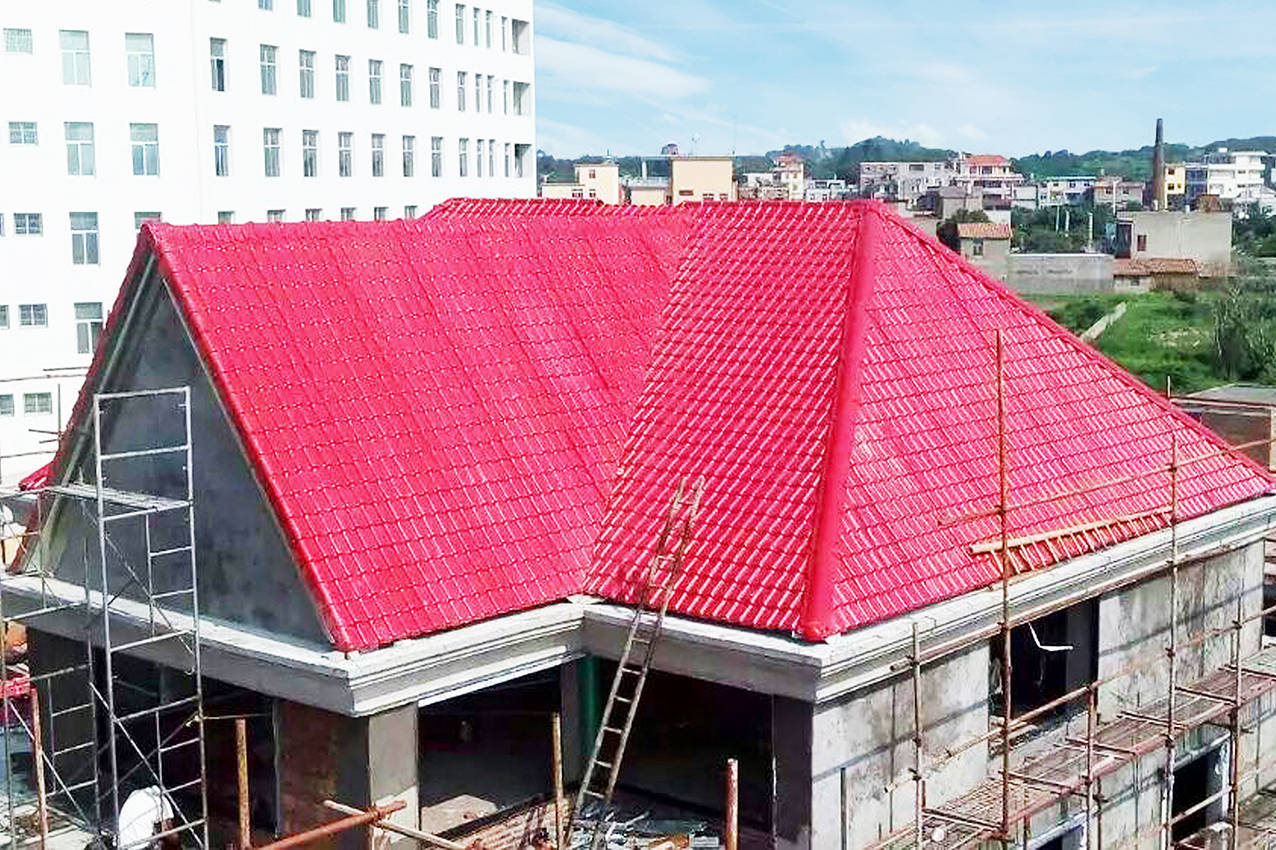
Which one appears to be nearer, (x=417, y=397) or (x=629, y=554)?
(x=629, y=554)

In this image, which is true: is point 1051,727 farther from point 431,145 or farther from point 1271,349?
point 1271,349

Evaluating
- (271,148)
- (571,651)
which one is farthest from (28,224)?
(571,651)

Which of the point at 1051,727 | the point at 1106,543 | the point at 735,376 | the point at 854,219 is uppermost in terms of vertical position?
the point at 854,219

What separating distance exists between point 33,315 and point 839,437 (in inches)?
1452

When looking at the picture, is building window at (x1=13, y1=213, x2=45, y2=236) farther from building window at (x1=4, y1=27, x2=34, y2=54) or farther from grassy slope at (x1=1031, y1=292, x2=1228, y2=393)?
grassy slope at (x1=1031, y1=292, x2=1228, y2=393)

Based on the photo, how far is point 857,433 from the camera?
1650cm

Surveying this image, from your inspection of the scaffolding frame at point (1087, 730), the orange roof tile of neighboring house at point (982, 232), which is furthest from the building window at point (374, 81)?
the orange roof tile of neighboring house at point (982, 232)

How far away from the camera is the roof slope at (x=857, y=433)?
15.4 metres

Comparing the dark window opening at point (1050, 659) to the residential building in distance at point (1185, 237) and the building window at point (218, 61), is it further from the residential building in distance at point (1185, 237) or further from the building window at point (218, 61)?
the residential building in distance at point (1185, 237)

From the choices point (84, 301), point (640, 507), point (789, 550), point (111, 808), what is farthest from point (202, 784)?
point (84, 301)

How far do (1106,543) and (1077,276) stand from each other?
81.1 meters

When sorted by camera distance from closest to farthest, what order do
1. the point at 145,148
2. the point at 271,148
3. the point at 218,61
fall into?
the point at 145,148 < the point at 218,61 < the point at 271,148

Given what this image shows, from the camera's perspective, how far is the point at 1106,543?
17.4m

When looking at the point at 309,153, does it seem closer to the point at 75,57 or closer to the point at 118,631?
the point at 75,57
